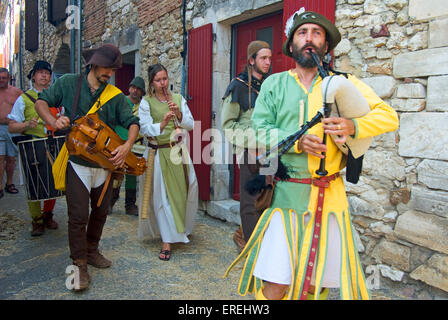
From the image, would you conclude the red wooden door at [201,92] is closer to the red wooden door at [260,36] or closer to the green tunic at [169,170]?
the red wooden door at [260,36]

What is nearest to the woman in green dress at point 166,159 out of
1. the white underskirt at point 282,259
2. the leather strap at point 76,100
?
the leather strap at point 76,100

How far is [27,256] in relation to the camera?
3656mm

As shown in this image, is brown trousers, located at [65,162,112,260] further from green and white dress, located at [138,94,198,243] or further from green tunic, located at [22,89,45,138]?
green tunic, located at [22,89,45,138]

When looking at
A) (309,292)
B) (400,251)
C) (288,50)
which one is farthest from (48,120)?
A: (400,251)

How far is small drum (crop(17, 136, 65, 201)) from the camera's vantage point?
12.7 ft

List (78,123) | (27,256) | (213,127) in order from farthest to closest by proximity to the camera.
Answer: (213,127), (27,256), (78,123)

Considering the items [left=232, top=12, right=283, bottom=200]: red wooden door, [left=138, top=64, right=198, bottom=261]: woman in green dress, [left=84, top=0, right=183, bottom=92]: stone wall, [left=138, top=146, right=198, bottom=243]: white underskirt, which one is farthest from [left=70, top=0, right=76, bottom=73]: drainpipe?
[left=138, top=146, right=198, bottom=243]: white underskirt

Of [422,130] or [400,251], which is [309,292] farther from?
[422,130]

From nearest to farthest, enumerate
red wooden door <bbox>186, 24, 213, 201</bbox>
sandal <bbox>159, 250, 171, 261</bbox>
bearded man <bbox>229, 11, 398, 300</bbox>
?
1. bearded man <bbox>229, 11, 398, 300</bbox>
2. sandal <bbox>159, 250, 171, 261</bbox>
3. red wooden door <bbox>186, 24, 213, 201</bbox>

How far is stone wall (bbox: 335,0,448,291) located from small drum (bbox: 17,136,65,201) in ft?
9.66

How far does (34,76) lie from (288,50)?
3556 millimetres

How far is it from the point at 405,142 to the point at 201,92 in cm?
301

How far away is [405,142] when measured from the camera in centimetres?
301

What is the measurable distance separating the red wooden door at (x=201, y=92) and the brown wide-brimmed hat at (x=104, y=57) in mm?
2241
